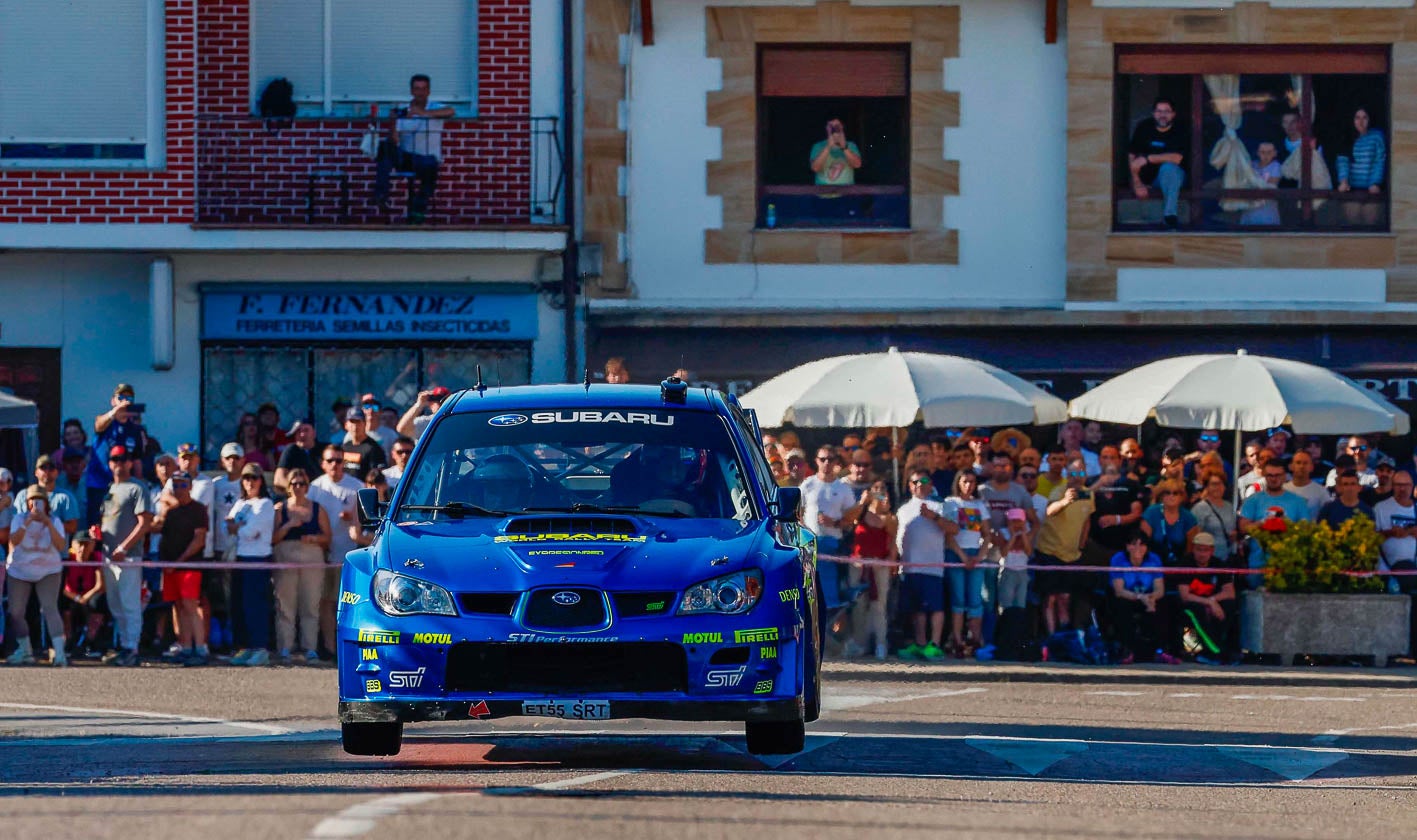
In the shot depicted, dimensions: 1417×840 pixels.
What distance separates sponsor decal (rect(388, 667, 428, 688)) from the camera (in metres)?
10.4

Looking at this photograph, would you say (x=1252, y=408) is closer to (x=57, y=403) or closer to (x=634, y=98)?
(x=634, y=98)

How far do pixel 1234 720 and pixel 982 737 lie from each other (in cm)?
254

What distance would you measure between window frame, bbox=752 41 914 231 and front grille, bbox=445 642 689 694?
15.3 meters

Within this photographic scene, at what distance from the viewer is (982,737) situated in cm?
1327

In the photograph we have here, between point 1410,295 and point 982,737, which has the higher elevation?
point 1410,295

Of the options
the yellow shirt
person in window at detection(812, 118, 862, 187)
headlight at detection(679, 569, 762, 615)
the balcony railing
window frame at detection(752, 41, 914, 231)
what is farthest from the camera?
person in window at detection(812, 118, 862, 187)

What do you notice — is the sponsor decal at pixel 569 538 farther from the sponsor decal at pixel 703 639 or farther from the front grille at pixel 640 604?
the sponsor decal at pixel 703 639

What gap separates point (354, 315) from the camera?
2505cm

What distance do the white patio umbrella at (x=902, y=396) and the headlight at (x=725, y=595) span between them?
9425 mm

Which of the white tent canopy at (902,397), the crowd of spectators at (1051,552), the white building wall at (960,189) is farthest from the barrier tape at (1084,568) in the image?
the white building wall at (960,189)

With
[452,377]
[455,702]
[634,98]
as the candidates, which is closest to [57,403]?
[452,377]

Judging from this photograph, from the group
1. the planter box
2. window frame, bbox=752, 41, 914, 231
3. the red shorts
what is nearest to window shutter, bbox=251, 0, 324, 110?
window frame, bbox=752, 41, 914, 231

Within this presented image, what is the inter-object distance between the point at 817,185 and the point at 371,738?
15192 mm

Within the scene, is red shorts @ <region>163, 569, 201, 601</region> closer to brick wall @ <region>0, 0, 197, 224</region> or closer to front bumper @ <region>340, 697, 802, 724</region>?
brick wall @ <region>0, 0, 197, 224</region>
